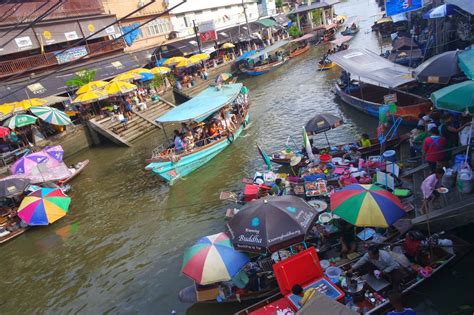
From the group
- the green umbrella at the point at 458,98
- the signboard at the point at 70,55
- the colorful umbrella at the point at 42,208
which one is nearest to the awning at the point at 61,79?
the signboard at the point at 70,55

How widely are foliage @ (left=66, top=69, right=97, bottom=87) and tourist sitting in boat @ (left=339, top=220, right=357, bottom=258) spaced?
25592 mm

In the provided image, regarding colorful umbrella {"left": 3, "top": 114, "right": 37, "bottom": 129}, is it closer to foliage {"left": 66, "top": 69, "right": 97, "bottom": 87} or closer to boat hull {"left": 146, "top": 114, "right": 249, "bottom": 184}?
foliage {"left": 66, "top": 69, "right": 97, "bottom": 87}

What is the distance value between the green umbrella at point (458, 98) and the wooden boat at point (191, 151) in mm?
10510

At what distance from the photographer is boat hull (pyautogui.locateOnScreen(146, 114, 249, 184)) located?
16.4m

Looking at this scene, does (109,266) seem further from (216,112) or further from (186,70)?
(186,70)

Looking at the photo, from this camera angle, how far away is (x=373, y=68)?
18.6m

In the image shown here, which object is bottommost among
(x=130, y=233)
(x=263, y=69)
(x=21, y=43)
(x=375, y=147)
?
(x=130, y=233)

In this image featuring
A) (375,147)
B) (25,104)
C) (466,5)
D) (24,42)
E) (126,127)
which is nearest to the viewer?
(375,147)

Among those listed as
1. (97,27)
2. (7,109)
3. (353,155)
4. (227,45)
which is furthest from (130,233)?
(227,45)

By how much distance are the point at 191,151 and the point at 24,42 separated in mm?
19945

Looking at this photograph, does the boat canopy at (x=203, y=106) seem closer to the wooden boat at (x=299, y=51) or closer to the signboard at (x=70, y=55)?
the signboard at (x=70, y=55)

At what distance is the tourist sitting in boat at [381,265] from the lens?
24.7ft

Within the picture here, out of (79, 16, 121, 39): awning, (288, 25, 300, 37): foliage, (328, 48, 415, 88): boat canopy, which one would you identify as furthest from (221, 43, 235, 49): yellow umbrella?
(328, 48, 415, 88): boat canopy

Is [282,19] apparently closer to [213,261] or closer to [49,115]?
[49,115]
